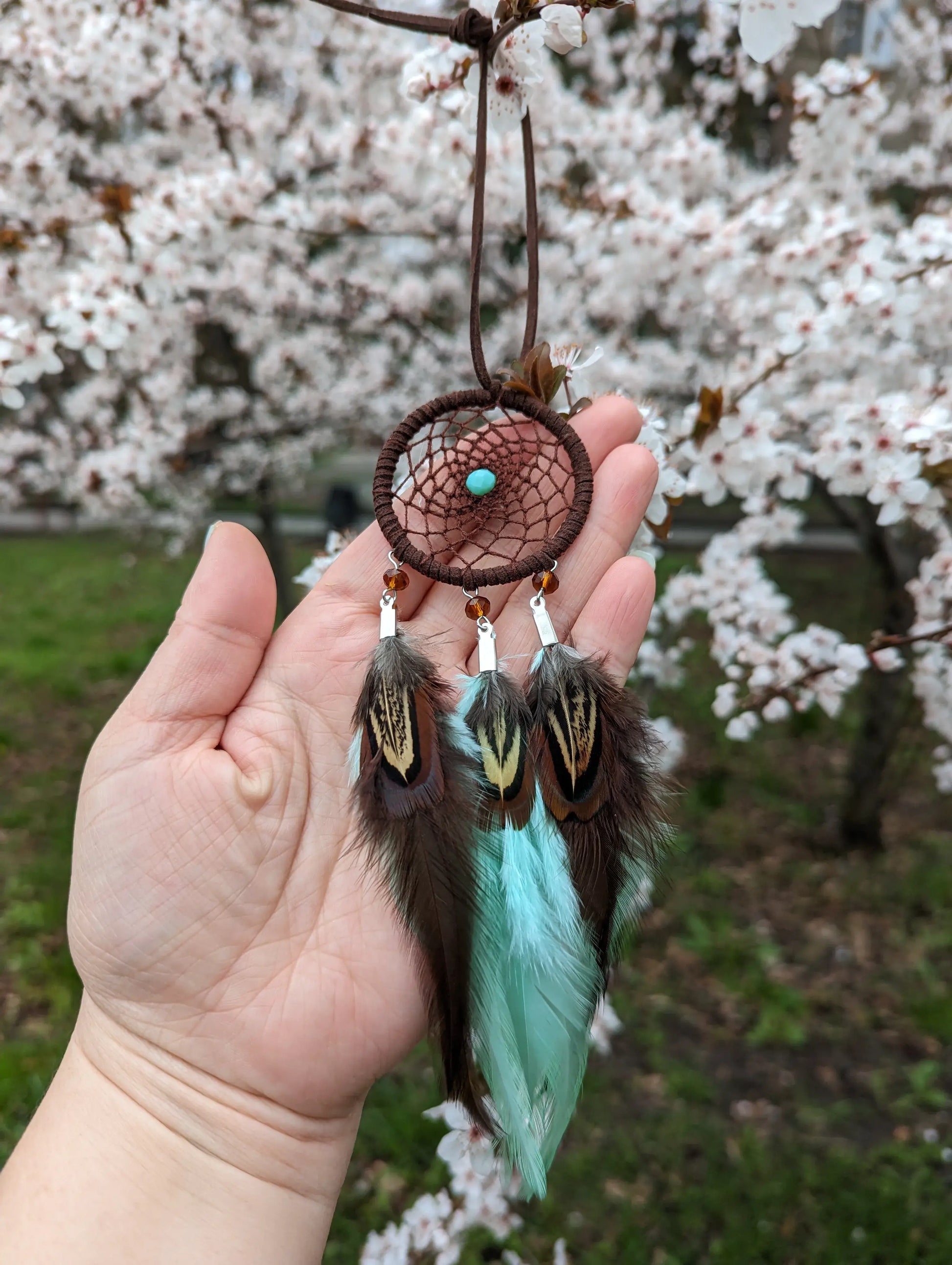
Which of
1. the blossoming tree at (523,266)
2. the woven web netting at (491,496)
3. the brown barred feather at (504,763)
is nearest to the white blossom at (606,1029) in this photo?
the blossoming tree at (523,266)

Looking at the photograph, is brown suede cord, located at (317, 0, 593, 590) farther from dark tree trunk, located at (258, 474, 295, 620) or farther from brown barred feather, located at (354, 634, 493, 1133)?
dark tree trunk, located at (258, 474, 295, 620)

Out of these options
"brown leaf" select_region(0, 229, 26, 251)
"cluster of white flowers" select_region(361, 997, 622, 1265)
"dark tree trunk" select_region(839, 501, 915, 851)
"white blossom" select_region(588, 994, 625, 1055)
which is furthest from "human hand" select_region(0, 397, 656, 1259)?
"dark tree trunk" select_region(839, 501, 915, 851)

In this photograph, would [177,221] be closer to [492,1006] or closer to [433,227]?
[433,227]

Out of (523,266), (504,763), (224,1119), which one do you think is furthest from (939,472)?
(523,266)

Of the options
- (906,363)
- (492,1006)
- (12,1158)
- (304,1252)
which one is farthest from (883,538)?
(12,1158)

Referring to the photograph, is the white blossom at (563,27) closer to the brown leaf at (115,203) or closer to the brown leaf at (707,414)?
the brown leaf at (707,414)

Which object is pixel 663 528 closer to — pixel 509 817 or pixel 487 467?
pixel 487 467
